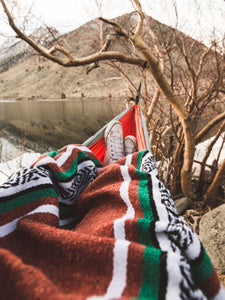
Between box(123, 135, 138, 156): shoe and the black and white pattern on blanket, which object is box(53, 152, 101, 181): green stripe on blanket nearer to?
the black and white pattern on blanket

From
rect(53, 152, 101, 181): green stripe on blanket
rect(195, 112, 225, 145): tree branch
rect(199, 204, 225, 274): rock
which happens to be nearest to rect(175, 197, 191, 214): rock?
rect(199, 204, 225, 274): rock

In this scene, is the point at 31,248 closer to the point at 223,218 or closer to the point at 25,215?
the point at 25,215

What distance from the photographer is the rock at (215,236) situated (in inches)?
54.7

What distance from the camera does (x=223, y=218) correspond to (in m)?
1.54

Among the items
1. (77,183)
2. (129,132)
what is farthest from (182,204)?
(77,183)

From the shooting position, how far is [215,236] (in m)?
1.49

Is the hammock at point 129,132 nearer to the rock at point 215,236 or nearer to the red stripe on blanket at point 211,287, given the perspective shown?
the red stripe on blanket at point 211,287

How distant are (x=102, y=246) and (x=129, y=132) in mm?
1458

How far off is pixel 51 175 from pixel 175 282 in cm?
46

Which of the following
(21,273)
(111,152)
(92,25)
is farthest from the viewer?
(92,25)

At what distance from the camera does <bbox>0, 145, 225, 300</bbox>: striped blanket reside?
0.30 meters

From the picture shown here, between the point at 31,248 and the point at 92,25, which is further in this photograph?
the point at 92,25

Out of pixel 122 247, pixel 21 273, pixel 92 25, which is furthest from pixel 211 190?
pixel 92 25

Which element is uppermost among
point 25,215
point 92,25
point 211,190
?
point 92,25
